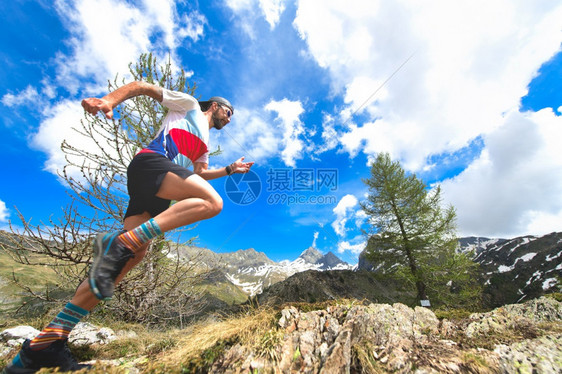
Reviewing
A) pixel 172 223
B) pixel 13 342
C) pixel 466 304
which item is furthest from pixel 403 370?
pixel 466 304

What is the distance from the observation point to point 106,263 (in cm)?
147

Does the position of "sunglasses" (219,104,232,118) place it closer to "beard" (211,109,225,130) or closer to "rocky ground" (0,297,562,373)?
"beard" (211,109,225,130)

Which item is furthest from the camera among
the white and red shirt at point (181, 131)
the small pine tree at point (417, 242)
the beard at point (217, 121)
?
the small pine tree at point (417, 242)

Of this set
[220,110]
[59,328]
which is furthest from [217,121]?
[59,328]

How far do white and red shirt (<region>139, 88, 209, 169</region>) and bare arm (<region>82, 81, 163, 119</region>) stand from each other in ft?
0.45

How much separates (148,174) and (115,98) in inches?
25.5

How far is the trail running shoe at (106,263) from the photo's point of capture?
1.38m

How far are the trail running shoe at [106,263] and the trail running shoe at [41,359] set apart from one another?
54cm

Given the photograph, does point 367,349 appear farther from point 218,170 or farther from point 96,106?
point 96,106

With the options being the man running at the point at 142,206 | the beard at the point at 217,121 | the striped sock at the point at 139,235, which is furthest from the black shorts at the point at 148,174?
the beard at the point at 217,121

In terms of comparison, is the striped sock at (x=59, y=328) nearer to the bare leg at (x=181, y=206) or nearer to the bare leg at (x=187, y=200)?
the bare leg at (x=181, y=206)

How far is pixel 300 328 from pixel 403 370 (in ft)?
2.70

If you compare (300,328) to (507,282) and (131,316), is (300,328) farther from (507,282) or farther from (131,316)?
(507,282)

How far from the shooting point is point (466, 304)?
12.5 m
